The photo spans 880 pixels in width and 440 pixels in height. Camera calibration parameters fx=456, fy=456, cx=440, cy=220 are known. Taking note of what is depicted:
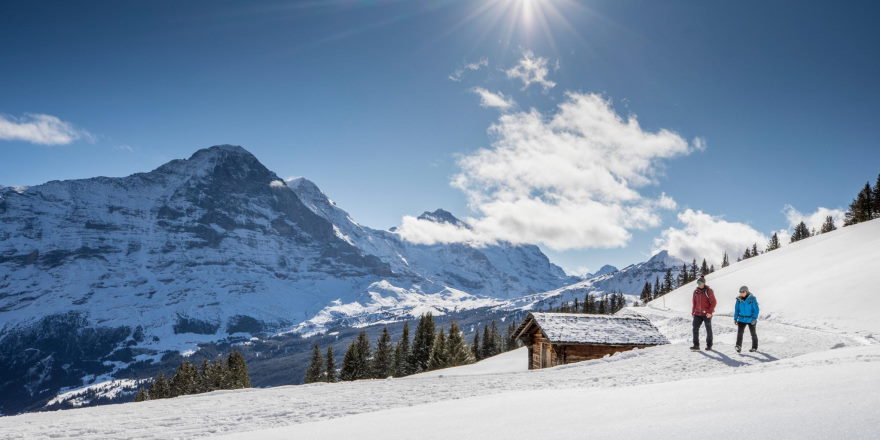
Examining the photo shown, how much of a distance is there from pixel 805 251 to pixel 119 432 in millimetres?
59229

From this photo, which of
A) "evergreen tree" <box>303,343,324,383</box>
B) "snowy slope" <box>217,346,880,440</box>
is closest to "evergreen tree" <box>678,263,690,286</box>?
"evergreen tree" <box>303,343,324,383</box>

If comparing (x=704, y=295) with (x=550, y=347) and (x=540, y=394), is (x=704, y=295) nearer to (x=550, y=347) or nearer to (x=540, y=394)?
(x=540, y=394)

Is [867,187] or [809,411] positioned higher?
[867,187]

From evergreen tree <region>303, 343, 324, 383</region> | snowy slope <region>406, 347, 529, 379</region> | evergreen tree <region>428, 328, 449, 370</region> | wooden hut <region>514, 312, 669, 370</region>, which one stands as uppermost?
wooden hut <region>514, 312, 669, 370</region>

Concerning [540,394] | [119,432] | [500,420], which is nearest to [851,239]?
[540,394]

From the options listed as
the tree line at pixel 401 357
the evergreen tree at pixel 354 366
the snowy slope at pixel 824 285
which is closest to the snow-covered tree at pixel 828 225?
the snowy slope at pixel 824 285

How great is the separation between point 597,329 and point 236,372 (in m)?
55.6

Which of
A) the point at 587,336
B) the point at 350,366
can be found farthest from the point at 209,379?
the point at 587,336

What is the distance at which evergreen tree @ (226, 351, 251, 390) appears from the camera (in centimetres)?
6612

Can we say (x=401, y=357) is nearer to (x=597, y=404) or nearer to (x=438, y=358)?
(x=438, y=358)

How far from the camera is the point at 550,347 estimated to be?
1373 inches

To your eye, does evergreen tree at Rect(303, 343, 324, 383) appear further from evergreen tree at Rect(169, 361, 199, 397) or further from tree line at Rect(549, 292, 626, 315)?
tree line at Rect(549, 292, 626, 315)

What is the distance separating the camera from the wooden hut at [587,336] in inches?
1299

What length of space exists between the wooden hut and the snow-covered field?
1064 cm
